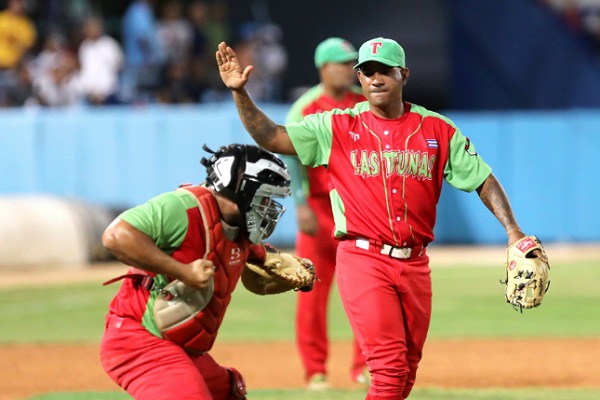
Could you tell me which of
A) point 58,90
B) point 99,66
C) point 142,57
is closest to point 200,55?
point 142,57

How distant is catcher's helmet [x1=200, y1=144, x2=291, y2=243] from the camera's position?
5.55 meters

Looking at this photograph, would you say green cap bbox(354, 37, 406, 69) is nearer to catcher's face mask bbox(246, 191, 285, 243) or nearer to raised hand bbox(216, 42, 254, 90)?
raised hand bbox(216, 42, 254, 90)

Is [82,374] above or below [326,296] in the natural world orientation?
below

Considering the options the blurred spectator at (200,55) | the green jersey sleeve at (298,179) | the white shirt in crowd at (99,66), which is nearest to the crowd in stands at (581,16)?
the blurred spectator at (200,55)

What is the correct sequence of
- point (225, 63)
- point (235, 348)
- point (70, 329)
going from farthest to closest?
point (70, 329) → point (235, 348) → point (225, 63)

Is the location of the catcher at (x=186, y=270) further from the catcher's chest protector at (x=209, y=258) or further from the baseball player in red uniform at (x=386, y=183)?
the baseball player in red uniform at (x=386, y=183)

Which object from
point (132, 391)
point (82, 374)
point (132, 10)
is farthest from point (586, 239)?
point (132, 391)

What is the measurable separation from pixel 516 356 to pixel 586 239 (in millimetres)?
9977

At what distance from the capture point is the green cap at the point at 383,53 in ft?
21.0

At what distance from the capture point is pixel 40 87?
2100 cm

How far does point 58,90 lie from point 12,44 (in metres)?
1.22

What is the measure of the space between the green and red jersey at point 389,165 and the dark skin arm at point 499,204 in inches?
2.5

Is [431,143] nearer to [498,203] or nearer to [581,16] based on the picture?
[498,203]

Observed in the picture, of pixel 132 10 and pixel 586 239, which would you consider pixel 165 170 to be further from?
pixel 586 239
